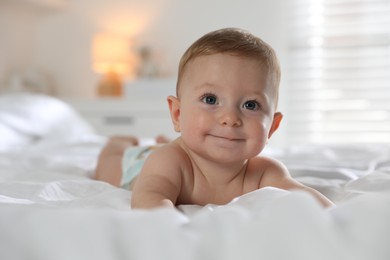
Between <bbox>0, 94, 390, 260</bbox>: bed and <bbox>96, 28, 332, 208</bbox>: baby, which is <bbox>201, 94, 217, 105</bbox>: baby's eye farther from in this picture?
<bbox>0, 94, 390, 260</bbox>: bed

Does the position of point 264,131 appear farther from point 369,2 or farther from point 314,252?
point 369,2

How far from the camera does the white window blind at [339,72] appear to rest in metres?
3.54

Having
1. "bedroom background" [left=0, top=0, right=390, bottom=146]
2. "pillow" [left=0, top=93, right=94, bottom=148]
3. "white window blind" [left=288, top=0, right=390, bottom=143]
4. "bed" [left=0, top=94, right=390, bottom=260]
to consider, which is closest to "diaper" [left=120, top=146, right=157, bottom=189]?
"bed" [left=0, top=94, right=390, bottom=260]

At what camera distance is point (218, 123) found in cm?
95

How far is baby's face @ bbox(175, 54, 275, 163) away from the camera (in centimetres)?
95

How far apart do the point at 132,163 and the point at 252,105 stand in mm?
453

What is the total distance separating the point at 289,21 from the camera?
3801 mm

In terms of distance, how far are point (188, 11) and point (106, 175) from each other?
2810mm

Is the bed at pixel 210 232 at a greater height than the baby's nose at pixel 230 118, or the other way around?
the baby's nose at pixel 230 118

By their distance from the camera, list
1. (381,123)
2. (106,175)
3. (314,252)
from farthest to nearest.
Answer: (381,123)
(106,175)
(314,252)

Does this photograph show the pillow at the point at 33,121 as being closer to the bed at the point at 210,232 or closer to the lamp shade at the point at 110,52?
the lamp shade at the point at 110,52

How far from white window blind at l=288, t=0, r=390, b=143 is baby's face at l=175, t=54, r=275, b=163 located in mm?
2752

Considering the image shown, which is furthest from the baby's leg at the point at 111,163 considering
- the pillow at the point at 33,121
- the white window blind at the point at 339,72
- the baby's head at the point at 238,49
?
the white window blind at the point at 339,72

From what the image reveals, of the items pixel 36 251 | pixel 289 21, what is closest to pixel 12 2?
pixel 289 21
